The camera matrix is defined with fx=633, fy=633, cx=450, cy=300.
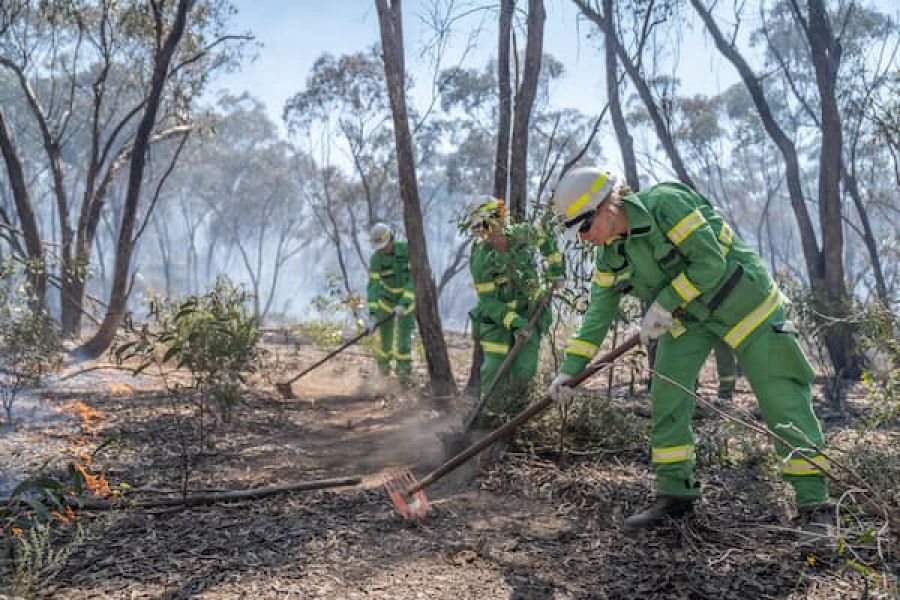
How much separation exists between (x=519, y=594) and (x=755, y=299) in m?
1.72

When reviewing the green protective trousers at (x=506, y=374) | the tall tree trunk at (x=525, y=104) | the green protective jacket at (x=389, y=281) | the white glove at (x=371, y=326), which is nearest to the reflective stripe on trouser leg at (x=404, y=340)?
the green protective jacket at (x=389, y=281)

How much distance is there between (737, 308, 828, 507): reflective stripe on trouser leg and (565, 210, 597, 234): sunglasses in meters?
0.93

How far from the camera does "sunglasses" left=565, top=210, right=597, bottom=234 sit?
10.1 ft

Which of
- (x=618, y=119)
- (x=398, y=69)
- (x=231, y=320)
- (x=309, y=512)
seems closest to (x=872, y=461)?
(x=309, y=512)

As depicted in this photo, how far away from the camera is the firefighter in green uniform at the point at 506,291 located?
4.59 m

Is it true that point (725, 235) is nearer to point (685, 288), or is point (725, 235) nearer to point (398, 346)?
point (685, 288)

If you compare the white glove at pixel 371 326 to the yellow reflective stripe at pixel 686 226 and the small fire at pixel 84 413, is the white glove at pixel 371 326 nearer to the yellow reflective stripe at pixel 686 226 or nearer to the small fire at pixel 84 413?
the small fire at pixel 84 413

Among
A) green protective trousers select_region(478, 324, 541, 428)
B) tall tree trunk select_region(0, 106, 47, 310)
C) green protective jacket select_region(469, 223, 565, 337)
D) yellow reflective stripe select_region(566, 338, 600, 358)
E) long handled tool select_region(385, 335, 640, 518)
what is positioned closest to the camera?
long handled tool select_region(385, 335, 640, 518)

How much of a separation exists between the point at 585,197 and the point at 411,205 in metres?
3.40

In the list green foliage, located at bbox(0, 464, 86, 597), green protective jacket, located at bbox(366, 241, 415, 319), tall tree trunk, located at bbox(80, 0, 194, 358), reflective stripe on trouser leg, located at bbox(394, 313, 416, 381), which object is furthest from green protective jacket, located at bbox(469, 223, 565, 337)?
tall tree trunk, located at bbox(80, 0, 194, 358)

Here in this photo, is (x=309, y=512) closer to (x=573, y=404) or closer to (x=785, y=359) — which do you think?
(x=573, y=404)

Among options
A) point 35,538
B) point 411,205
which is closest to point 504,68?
point 411,205

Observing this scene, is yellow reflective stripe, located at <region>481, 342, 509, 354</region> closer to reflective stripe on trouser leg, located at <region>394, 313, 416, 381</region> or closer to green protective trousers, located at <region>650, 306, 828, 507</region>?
green protective trousers, located at <region>650, 306, 828, 507</region>

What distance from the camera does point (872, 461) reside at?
353 cm
